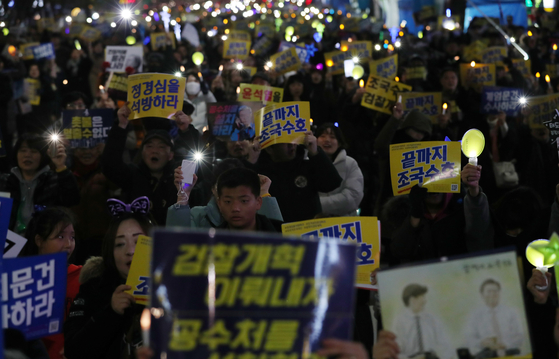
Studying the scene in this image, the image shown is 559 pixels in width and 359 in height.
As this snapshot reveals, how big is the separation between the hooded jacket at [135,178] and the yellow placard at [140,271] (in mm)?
2085

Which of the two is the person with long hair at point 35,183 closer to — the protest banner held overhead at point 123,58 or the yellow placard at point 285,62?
the protest banner held overhead at point 123,58

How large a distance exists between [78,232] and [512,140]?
16.5 ft

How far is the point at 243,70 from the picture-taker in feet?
38.0

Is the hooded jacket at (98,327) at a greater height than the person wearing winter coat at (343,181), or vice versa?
the person wearing winter coat at (343,181)

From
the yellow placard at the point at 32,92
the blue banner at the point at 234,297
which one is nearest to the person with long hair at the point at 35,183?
the blue banner at the point at 234,297

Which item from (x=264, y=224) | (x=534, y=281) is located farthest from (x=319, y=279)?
(x=264, y=224)

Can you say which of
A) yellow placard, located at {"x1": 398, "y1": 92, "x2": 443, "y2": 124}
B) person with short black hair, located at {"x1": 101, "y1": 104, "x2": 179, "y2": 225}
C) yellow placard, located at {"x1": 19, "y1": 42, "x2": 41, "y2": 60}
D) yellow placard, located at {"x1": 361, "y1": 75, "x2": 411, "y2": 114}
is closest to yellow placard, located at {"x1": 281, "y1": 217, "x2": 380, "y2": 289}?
person with short black hair, located at {"x1": 101, "y1": 104, "x2": 179, "y2": 225}

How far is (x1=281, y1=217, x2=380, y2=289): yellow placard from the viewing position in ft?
13.4

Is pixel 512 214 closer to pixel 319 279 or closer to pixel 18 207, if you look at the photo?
pixel 319 279

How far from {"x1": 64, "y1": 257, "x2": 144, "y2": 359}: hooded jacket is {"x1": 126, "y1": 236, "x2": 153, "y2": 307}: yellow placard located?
0.08 m

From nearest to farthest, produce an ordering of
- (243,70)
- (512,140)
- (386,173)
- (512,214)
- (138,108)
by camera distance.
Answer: (512,214)
(138,108)
(386,173)
(512,140)
(243,70)

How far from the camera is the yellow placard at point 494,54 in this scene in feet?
44.5

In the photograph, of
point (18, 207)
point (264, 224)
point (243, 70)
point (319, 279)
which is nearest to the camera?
point (319, 279)

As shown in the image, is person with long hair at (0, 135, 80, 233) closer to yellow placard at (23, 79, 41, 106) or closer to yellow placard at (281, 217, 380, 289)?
yellow placard at (281, 217, 380, 289)
